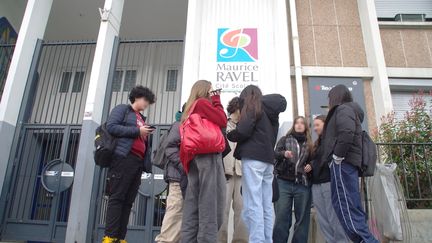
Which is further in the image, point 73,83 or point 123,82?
point 73,83

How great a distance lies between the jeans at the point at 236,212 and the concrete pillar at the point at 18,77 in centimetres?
424

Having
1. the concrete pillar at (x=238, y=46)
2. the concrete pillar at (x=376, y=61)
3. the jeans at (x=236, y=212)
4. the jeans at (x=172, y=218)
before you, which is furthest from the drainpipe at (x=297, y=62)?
the jeans at (x=172, y=218)

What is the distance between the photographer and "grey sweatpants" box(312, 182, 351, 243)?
3.52 metres

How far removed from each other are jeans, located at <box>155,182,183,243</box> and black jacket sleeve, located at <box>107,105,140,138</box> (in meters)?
→ 0.75

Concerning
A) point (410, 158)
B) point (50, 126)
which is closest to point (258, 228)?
point (410, 158)

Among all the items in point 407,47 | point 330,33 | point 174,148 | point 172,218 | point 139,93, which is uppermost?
point 330,33

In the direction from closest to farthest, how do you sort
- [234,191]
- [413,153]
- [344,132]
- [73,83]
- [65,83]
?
[344,132], [234,191], [413,153], [73,83], [65,83]

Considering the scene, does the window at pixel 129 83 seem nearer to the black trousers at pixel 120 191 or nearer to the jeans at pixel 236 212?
the black trousers at pixel 120 191

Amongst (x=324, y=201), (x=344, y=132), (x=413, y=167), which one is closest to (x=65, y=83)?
(x=324, y=201)

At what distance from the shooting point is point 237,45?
6547 mm

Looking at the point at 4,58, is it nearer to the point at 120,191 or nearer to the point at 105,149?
the point at 105,149

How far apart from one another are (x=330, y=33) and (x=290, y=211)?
4.87m

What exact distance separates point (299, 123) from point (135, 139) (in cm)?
212

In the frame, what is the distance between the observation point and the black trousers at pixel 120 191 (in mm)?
3588
